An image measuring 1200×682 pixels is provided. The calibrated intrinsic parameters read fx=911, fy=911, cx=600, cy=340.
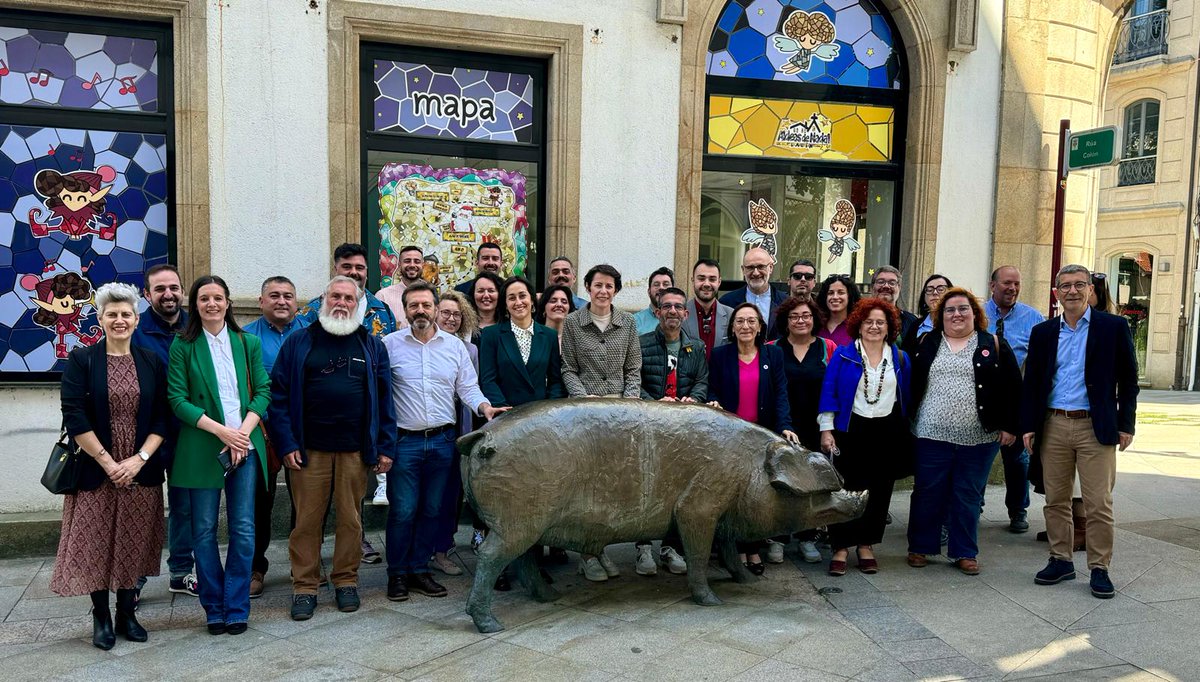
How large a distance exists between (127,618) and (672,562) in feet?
10.5

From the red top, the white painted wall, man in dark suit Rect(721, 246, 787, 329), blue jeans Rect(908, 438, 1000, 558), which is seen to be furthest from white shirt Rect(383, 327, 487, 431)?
the white painted wall

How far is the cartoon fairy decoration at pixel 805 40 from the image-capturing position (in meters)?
8.99

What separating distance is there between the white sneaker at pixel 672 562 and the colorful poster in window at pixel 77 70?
5.41 meters

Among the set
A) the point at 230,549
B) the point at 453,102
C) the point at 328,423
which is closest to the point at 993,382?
the point at 328,423

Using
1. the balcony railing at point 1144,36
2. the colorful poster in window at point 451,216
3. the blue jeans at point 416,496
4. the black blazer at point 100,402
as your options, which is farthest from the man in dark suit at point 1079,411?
the balcony railing at point 1144,36

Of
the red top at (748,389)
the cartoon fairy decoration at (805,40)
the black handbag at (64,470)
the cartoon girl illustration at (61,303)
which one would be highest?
the cartoon fairy decoration at (805,40)

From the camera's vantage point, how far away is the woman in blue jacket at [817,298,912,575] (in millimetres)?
5867

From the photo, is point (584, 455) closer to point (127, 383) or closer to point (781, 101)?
point (127, 383)

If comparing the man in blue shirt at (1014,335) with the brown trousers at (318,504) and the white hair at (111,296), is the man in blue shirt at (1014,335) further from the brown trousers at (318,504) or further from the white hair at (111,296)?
the white hair at (111,296)

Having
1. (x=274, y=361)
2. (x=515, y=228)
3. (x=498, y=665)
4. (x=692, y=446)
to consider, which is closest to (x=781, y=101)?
(x=515, y=228)

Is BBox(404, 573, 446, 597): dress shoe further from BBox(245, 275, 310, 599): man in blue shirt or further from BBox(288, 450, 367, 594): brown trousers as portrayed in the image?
BBox(245, 275, 310, 599): man in blue shirt

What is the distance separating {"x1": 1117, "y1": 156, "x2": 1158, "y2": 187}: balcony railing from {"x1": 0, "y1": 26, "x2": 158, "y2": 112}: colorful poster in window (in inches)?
891

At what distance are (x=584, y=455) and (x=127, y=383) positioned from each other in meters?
2.37

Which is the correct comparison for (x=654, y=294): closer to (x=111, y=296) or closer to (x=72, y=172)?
(x=111, y=296)
